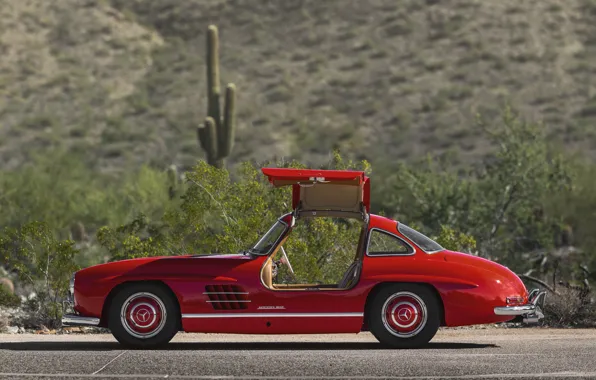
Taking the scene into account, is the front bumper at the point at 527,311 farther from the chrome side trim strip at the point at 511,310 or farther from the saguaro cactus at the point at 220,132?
the saguaro cactus at the point at 220,132

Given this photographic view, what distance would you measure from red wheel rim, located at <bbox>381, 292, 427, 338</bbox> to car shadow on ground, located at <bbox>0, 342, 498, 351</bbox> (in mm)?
208

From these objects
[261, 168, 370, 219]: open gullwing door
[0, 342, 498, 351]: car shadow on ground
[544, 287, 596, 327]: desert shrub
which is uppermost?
[261, 168, 370, 219]: open gullwing door

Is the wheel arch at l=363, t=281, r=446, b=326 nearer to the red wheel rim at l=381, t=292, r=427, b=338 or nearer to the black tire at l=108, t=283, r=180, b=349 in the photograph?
the red wheel rim at l=381, t=292, r=427, b=338

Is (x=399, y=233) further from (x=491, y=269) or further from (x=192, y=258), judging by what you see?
(x=192, y=258)

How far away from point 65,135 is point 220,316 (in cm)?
4411

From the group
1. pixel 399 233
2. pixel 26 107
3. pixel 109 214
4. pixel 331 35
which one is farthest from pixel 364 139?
pixel 399 233

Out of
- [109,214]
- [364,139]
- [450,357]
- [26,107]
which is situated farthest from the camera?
[26,107]

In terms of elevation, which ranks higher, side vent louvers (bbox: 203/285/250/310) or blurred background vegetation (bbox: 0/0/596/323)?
blurred background vegetation (bbox: 0/0/596/323)

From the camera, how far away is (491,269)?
40.2ft

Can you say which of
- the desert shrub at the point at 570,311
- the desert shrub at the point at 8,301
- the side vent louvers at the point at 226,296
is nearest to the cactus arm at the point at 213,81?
the desert shrub at the point at 8,301

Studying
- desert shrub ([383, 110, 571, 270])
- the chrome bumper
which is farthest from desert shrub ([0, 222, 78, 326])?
desert shrub ([383, 110, 571, 270])

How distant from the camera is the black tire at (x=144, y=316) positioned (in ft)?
39.8

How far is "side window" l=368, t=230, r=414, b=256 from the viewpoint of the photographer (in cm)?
1241

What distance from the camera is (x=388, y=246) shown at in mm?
12586
